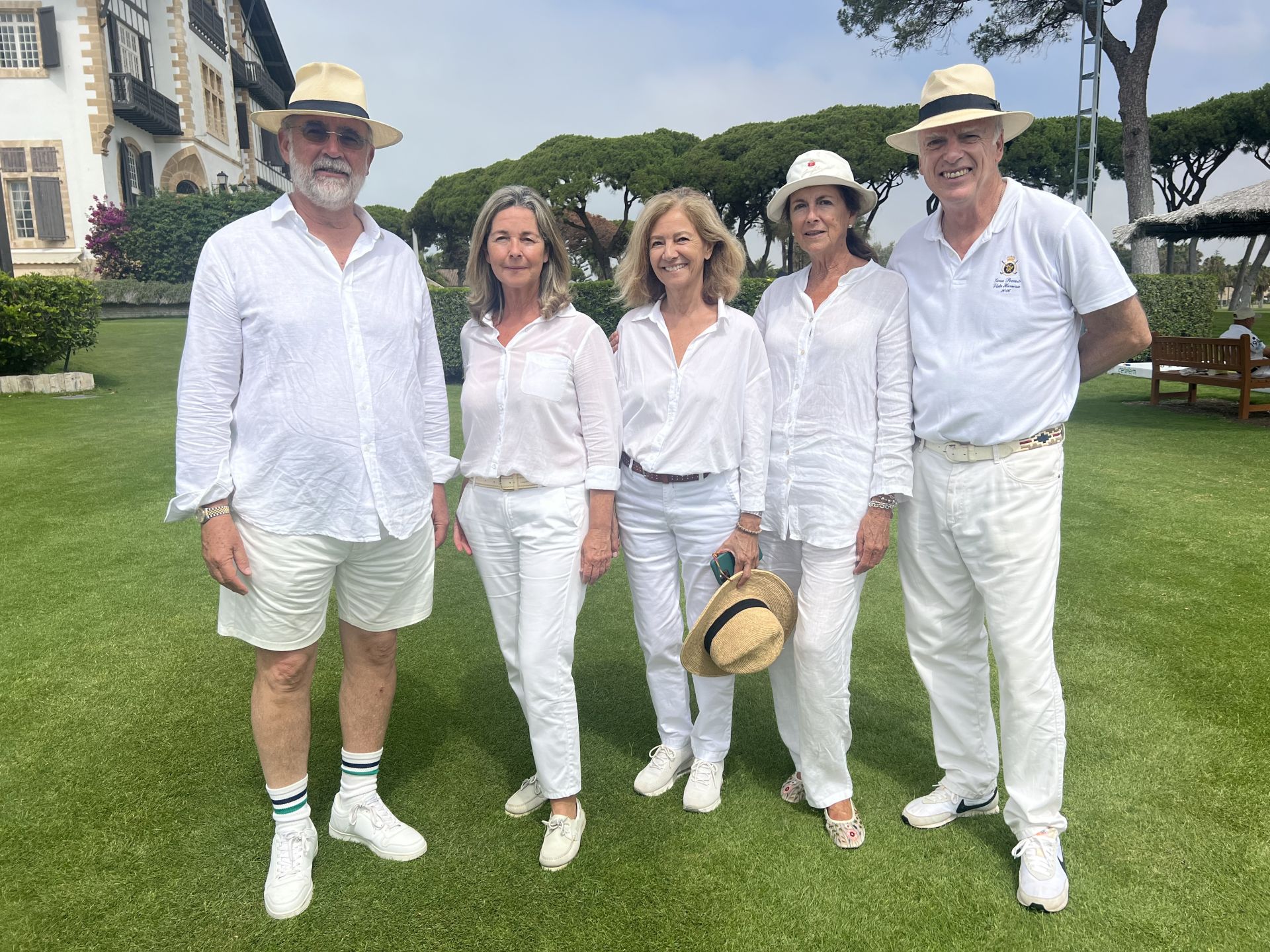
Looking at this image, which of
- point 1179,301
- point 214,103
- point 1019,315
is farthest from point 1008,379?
point 214,103

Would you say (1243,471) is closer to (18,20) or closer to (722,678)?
(722,678)

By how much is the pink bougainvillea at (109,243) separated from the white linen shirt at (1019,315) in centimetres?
2610

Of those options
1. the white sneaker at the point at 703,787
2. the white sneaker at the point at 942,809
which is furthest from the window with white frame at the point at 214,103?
the white sneaker at the point at 942,809

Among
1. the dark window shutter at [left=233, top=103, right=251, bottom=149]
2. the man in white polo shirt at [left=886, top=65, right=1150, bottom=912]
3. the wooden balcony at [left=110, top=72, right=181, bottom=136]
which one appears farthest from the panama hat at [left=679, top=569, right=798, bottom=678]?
the dark window shutter at [left=233, top=103, right=251, bottom=149]

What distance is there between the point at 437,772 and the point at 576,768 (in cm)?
73

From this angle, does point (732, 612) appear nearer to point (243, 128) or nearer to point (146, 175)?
point (146, 175)

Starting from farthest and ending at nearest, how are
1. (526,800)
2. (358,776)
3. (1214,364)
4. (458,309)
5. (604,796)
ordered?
(458,309) < (1214,364) < (604,796) < (526,800) < (358,776)

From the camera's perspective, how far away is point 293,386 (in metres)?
2.39

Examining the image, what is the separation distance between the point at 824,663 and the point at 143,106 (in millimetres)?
29353

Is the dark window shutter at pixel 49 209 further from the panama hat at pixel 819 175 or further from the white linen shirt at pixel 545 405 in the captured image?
the panama hat at pixel 819 175

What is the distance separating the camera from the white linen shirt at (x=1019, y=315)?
246cm

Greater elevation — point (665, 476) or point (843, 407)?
point (843, 407)

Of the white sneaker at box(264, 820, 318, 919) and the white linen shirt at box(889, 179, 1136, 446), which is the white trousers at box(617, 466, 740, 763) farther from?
the white sneaker at box(264, 820, 318, 919)

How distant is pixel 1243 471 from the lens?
798cm
